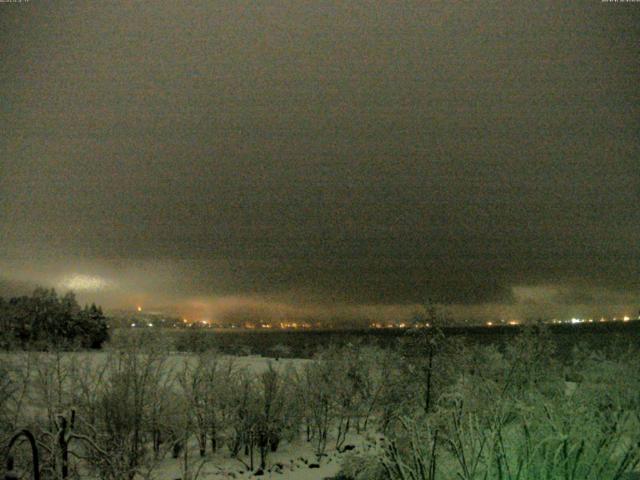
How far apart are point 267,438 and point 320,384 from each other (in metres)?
5.04

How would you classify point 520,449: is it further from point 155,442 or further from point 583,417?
point 155,442

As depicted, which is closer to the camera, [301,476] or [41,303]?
[301,476]

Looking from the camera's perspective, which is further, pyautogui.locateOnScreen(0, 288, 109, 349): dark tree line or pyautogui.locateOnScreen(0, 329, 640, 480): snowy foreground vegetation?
pyautogui.locateOnScreen(0, 288, 109, 349): dark tree line

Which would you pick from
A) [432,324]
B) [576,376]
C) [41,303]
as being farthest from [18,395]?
[41,303]

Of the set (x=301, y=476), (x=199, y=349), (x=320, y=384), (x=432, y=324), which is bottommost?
(x=301, y=476)

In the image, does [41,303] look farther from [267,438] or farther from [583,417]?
[583,417]

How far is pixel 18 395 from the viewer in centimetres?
2125

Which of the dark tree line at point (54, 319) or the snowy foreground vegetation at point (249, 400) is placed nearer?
the snowy foreground vegetation at point (249, 400)

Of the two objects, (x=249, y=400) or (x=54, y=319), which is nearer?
(x=249, y=400)

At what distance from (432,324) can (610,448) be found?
1508 centimetres

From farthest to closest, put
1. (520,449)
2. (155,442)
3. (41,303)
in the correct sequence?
(41,303) → (155,442) → (520,449)

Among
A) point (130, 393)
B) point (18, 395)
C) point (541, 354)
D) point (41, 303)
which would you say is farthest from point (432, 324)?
point (41, 303)

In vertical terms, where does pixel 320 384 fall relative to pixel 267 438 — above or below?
above

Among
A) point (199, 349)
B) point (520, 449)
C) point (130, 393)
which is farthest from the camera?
point (199, 349)
